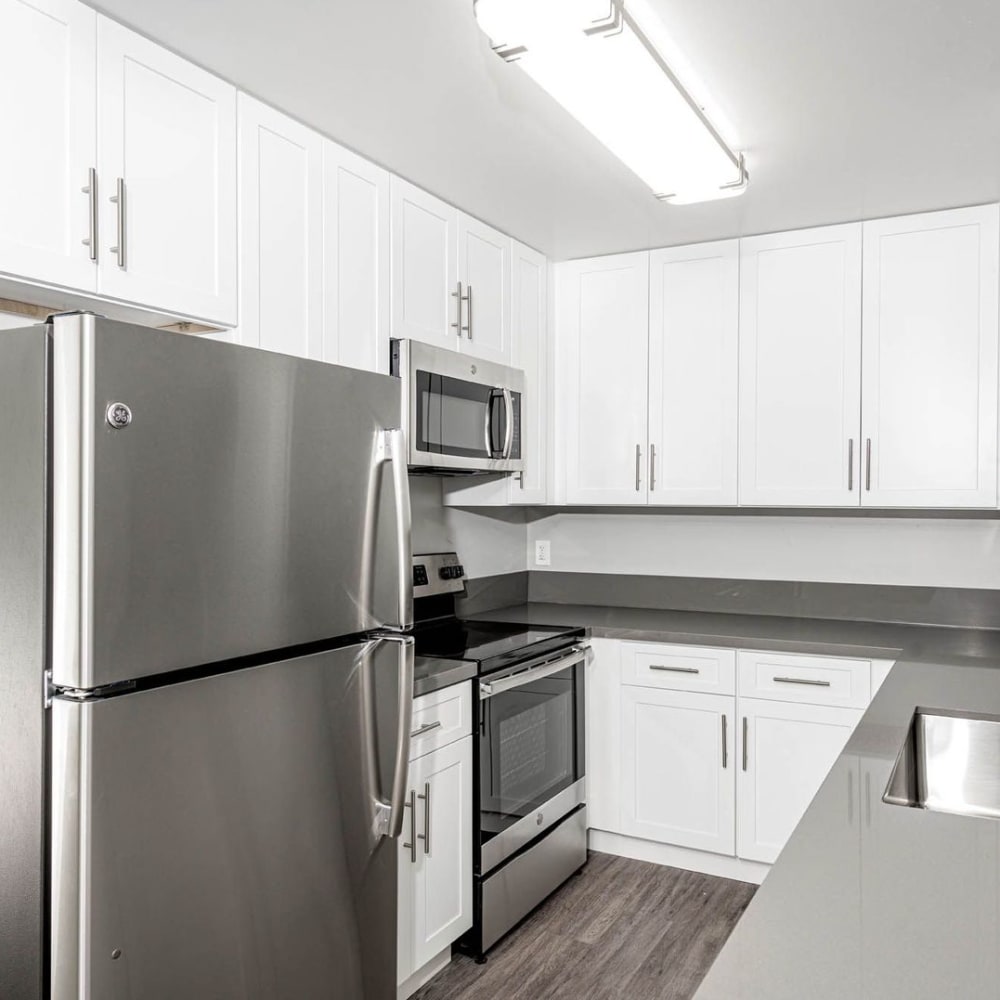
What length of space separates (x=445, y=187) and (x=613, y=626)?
1611mm

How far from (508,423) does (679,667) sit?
1.04 m

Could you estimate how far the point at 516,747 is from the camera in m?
2.79

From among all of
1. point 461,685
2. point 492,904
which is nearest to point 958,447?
point 461,685

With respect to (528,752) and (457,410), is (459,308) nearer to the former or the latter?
(457,410)

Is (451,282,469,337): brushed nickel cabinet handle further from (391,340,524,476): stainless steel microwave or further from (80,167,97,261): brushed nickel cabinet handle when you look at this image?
(80,167,97,261): brushed nickel cabinet handle

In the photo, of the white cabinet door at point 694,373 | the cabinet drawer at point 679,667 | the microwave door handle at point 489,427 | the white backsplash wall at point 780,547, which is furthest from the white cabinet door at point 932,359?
the microwave door handle at point 489,427

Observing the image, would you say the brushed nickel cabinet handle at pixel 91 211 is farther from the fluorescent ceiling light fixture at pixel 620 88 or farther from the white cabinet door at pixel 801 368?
the white cabinet door at pixel 801 368

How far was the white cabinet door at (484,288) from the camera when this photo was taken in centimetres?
299

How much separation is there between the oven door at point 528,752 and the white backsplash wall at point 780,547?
72 cm

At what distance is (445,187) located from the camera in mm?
2752

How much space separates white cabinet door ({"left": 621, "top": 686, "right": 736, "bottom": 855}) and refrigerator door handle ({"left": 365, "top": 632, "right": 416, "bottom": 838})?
4.73ft

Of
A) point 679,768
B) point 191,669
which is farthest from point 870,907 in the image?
point 679,768

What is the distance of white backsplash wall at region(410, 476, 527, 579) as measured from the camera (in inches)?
130

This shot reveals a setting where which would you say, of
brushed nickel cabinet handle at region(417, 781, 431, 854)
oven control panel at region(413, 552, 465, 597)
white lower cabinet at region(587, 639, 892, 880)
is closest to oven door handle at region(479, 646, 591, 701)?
white lower cabinet at region(587, 639, 892, 880)
